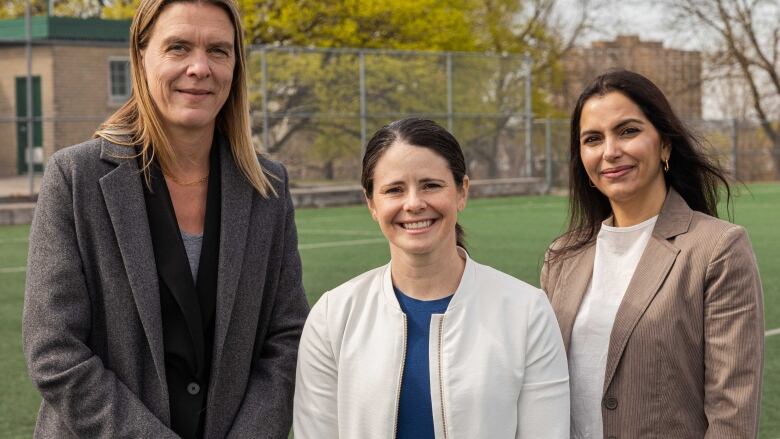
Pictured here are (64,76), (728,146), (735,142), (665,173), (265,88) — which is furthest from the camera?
(728,146)

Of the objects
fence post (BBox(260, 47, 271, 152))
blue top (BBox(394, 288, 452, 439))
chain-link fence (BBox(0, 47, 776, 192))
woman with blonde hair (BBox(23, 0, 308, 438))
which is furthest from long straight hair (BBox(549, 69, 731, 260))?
fence post (BBox(260, 47, 271, 152))

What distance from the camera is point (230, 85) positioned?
341 cm

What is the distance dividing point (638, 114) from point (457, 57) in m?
24.3

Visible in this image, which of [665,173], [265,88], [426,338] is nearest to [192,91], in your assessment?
[426,338]

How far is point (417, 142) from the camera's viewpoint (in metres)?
3.11

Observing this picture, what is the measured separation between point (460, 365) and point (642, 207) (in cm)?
81

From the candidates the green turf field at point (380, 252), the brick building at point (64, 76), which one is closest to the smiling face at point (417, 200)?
the green turf field at point (380, 252)

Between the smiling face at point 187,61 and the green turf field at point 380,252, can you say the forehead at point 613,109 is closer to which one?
the smiling face at point 187,61

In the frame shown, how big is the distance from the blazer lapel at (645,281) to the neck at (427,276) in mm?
473

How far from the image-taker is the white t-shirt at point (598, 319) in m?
3.32

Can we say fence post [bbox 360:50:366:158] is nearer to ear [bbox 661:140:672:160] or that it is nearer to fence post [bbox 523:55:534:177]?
fence post [bbox 523:55:534:177]

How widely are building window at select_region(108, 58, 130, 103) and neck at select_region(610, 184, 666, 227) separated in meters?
26.6

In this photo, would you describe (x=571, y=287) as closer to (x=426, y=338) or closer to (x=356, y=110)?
(x=426, y=338)

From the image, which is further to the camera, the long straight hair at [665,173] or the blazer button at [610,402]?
the long straight hair at [665,173]
